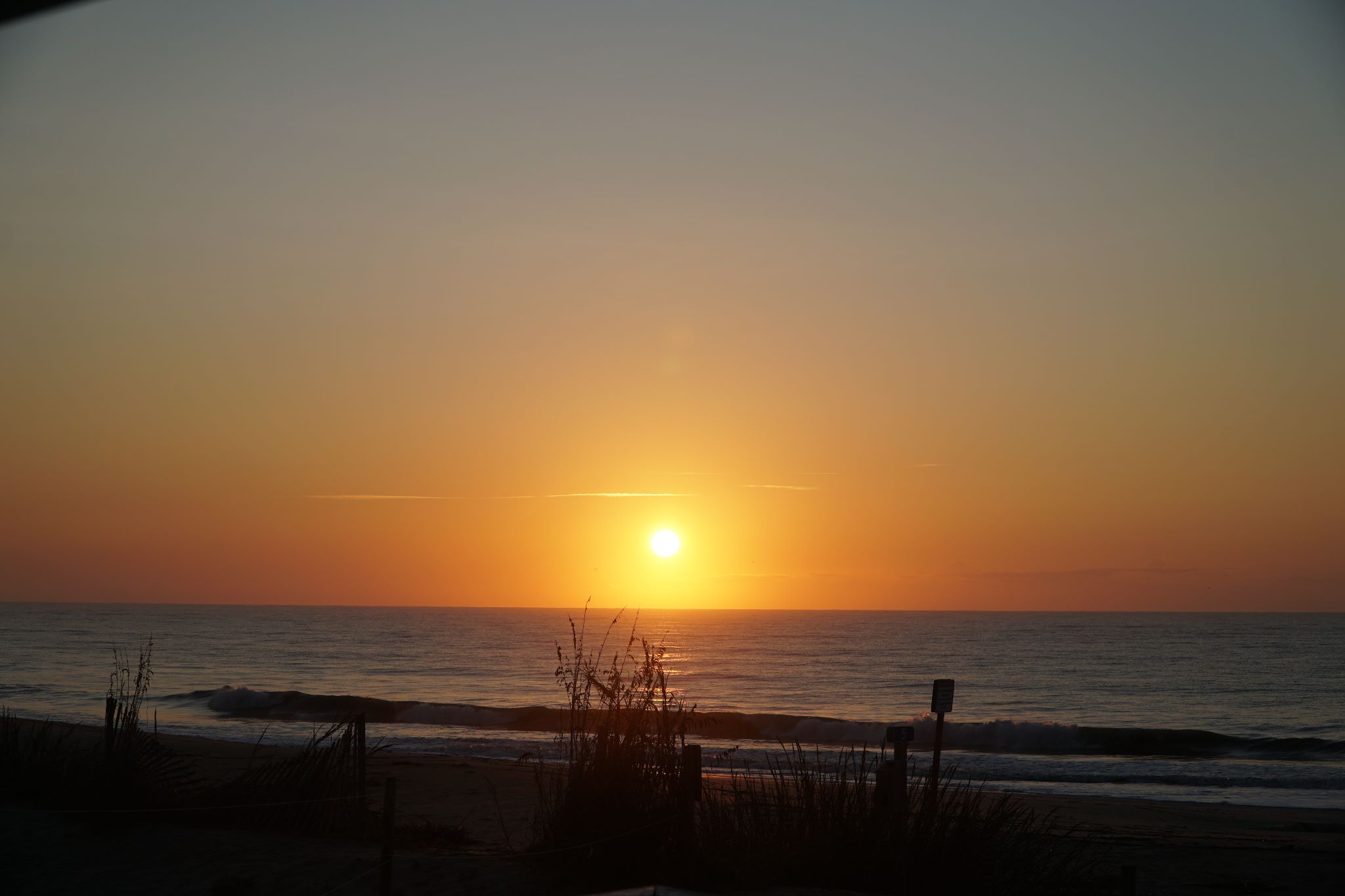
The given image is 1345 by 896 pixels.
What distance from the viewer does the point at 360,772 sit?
1004cm

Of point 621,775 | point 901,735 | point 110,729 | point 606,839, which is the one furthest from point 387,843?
point 110,729

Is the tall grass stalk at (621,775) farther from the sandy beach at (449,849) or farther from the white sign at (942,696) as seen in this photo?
the white sign at (942,696)

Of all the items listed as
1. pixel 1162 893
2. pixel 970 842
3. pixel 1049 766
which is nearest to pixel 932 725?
pixel 1049 766

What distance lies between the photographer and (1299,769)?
1043 inches

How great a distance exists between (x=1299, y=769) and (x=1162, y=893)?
63.4 ft

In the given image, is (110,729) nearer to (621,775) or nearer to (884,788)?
(621,775)

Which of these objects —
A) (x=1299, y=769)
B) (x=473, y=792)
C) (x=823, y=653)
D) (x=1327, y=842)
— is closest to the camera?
(x=1327, y=842)

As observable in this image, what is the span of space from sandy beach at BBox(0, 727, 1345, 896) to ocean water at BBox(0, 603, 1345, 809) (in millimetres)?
1994

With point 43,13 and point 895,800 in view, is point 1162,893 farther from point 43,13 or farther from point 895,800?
point 43,13

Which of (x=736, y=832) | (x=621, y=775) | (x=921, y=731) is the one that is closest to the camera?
(x=621, y=775)

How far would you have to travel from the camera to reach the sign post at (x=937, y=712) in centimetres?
776

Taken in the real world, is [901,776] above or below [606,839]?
above

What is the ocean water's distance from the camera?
2725 cm

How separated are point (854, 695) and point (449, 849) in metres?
→ 40.5
